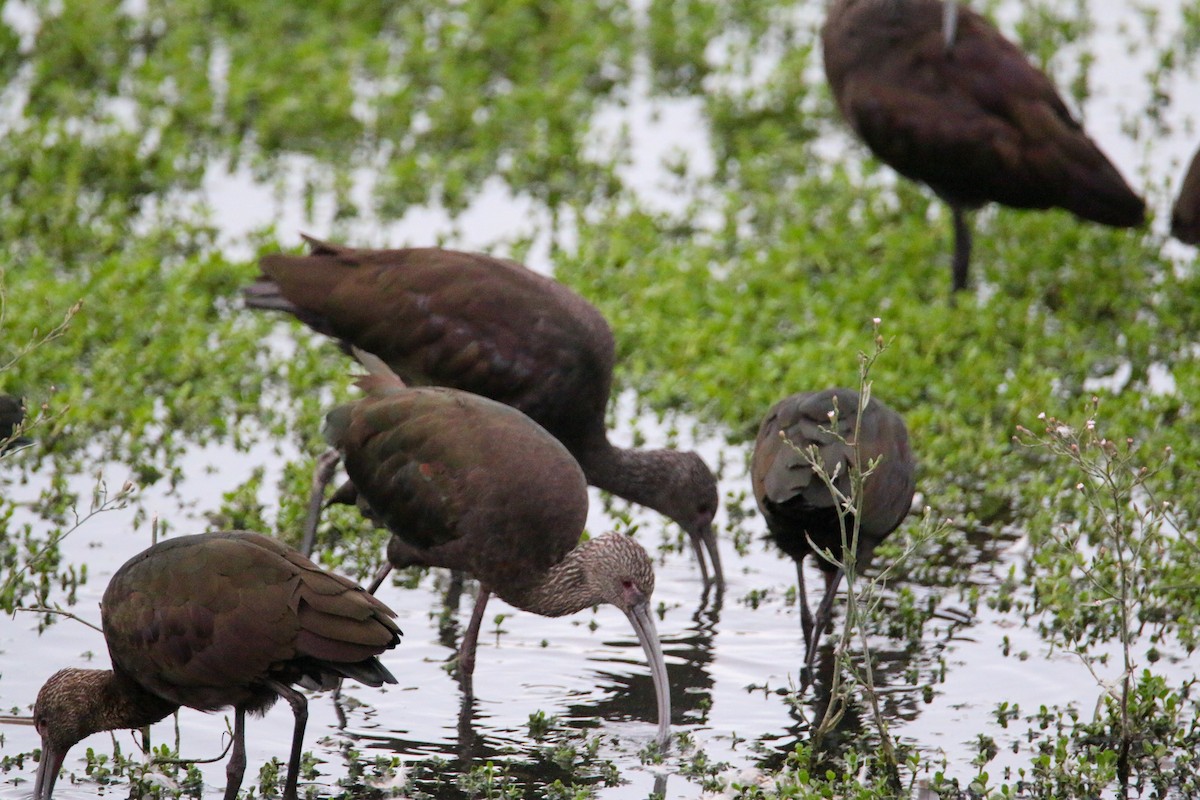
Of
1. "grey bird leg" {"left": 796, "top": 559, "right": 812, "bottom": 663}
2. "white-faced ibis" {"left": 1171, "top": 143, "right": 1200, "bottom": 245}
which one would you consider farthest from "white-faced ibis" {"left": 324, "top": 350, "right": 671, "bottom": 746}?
"white-faced ibis" {"left": 1171, "top": 143, "right": 1200, "bottom": 245}

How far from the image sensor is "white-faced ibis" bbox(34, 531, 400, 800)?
15.2 ft

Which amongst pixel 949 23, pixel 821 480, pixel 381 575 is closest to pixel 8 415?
pixel 381 575

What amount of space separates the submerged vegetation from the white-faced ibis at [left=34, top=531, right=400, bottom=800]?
251 mm

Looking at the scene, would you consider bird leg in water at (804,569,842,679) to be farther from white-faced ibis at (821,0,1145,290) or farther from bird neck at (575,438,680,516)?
white-faced ibis at (821,0,1145,290)

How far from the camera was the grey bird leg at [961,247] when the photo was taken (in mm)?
8523

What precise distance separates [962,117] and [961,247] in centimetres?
68

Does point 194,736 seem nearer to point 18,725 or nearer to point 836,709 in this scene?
point 18,725

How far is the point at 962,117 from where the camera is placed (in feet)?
26.9

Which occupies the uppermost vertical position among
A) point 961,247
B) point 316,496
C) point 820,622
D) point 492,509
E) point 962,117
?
point 962,117

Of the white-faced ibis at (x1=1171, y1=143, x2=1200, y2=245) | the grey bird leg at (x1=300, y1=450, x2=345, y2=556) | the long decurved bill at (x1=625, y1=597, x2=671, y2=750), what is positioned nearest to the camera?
the long decurved bill at (x1=625, y1=597, x2=671, y2=750)

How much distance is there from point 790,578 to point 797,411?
0.92 m

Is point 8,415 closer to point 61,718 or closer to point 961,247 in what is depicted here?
point 61,718

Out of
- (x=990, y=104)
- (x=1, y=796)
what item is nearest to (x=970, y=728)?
(x=1, y=796)

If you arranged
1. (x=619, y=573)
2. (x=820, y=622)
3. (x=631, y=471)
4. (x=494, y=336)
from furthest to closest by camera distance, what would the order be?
(x=631, y=471) < (x=494, y=336) < (x=820, y=622) < (x=619, y=573)
